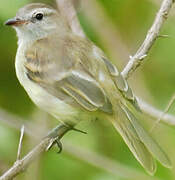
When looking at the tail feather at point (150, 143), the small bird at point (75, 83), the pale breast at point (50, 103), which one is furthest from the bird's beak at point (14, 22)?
the tail feather at point (150, 143)

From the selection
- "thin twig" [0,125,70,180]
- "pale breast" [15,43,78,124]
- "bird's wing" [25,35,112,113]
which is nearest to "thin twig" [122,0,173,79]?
"bird's wing" [25,35,112,113]

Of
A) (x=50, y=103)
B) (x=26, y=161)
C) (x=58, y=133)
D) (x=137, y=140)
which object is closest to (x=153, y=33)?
(x=137, y=140)

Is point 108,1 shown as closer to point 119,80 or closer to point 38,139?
point 119,80

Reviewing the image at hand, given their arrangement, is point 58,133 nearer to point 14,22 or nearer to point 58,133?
point 58,133

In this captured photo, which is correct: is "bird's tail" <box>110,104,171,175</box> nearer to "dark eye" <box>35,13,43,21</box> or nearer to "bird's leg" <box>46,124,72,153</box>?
"bird's leg" <box>46,124,72,153</box>

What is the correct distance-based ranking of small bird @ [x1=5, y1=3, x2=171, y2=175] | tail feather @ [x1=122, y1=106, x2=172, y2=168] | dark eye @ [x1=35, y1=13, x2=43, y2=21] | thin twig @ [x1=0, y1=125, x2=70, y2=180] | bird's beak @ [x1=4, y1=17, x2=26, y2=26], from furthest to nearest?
1. dark eye @ [x1=35, y1=13, x2=43, y2=21]
2. bird's beak @ [x1=4, y1=17, x2=26, y2=26]
3. small bird @ [x1=5, y1=3, x2=171, y2=175]
4. tail feather @ [x1=122, y1=106, x2=172, y2=168]
5. thin twig @ [x1=0, y1=125, x2=70, y2=180]

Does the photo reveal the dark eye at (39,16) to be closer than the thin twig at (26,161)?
No

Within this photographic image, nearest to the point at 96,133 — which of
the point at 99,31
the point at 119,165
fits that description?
the point at 119,165

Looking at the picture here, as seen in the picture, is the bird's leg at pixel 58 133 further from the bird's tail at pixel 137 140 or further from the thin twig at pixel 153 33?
the thin twig at pixel 153 33
